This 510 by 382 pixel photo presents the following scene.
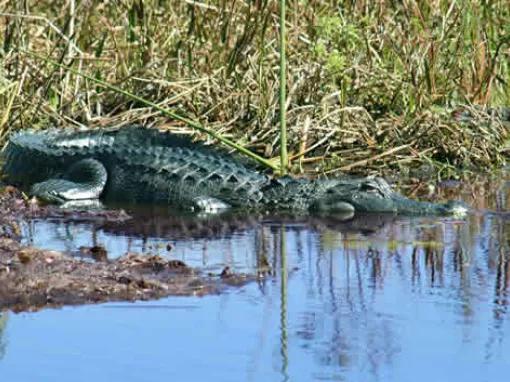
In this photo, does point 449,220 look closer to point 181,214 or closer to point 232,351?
point 181,214

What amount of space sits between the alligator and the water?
3.02 ft

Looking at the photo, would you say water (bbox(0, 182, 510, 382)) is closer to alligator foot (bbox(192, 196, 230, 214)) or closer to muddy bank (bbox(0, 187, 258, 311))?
muddy bank (bbox(0, 187, 258, 311))

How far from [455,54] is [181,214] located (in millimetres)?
3335

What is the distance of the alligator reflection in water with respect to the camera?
Result: 5.33 m

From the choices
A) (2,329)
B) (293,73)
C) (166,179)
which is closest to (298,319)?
(2,329)

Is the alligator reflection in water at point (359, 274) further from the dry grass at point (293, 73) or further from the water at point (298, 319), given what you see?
the dry grass at point (293, 73)

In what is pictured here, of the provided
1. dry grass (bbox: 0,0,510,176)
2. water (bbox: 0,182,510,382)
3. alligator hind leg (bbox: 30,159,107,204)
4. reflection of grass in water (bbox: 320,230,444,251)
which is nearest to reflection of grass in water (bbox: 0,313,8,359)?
water (bbox: 0,182,510,382)

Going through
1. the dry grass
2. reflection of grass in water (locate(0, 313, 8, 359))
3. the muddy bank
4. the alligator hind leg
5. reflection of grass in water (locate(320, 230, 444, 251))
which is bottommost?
reflection of grass in water (locate(0, 313, 8, 359))

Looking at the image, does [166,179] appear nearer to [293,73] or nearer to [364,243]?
[293,73]

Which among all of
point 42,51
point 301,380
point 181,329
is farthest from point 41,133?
point 301,380

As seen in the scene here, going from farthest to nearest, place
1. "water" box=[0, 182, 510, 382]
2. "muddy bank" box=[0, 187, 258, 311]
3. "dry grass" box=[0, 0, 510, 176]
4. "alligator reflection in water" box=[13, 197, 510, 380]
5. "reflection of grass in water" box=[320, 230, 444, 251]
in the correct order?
"dry grass" box=[0, 0, 510, 176] < "reflection of grass in water" box=[320, 230, 444, 251] < "muddy bank" box=[0, 187, 258, 311] < "alligator reflection in water" box=[13, 197, 510, 380] < "water" box=[0, 182, 510, 382]

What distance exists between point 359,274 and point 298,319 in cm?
100

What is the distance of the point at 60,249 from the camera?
716 cm

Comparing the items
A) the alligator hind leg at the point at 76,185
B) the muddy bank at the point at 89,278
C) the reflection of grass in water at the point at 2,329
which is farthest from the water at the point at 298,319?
the alligator hind leg at the point at 76,185
